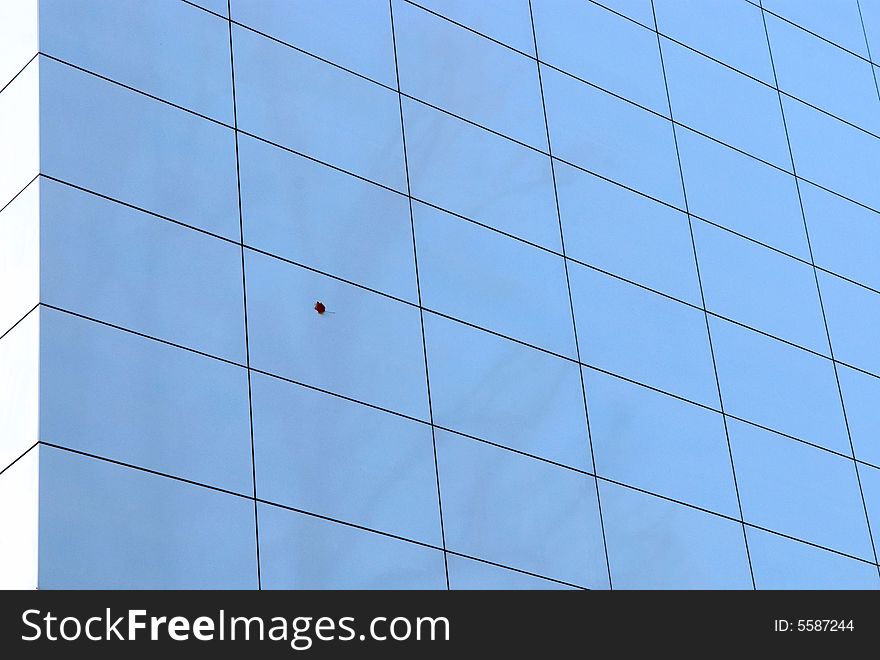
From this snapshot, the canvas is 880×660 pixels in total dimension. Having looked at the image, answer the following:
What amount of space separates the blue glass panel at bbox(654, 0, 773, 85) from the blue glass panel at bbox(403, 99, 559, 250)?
3.14 metres

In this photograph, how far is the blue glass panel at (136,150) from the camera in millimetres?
13586

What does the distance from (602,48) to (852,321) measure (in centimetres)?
372

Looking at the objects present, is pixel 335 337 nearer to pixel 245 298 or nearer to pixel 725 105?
pixel 245 298

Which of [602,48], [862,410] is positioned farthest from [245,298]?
[862,410]

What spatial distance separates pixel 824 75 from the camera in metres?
20.6

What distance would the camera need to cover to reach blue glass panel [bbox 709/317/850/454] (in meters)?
17.2

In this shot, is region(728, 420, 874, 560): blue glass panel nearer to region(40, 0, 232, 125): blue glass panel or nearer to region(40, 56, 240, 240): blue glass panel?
region(40, 56, 240, 240): blue glass panel

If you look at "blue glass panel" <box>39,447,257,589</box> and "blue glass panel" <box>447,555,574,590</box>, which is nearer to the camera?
"blue glass panel" <box>39,447,257,589</box>

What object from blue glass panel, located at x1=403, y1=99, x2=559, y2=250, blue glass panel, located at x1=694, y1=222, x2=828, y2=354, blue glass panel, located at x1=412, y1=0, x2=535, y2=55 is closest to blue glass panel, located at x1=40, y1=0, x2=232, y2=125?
blue glass panel, located at x1=403, y1=99, x2=559, y2=250

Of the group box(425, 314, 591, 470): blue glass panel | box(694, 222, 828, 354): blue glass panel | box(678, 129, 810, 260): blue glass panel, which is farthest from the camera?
box(678, 129, 810, 260): blue glass panel

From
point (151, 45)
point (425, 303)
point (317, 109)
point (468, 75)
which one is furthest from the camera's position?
point (468, 75)

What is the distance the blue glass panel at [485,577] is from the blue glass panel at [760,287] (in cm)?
413
